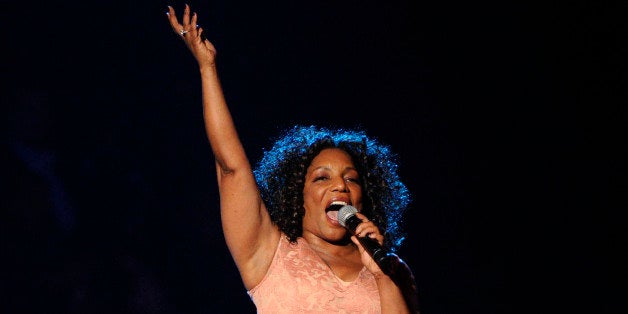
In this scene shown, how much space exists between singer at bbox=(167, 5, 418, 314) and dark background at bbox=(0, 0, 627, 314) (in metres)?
0.98

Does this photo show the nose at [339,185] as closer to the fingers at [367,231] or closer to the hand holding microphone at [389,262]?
the hand holding microphone at [389,262]

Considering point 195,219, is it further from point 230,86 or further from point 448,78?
point 448,78

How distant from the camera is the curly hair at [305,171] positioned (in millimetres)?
2803

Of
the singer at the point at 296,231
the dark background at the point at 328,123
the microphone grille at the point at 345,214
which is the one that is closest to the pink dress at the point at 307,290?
the singer at the point at 296,231

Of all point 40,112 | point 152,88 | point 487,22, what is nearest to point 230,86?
point 152,88

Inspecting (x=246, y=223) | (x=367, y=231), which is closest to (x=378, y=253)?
(x=367, y=231)

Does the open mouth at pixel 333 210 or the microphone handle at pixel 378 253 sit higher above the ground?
the open mouth at pixel 333 210

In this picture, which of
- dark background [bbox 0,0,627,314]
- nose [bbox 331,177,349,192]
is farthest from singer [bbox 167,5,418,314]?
dark background [bbox 0,0,627,314]

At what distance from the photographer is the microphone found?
183 centimetres

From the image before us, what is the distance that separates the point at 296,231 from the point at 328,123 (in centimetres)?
146

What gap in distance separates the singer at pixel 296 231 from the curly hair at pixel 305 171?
10 millimetres

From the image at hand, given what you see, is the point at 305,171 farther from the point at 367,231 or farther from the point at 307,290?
the point at 367,231

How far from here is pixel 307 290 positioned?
87.2 inches

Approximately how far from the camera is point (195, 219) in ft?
11.5
